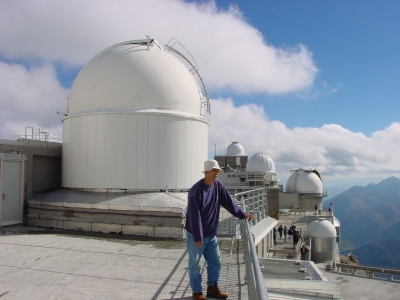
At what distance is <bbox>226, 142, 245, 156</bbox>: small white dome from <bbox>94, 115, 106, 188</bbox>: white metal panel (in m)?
38.2

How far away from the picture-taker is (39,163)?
11.1 metres

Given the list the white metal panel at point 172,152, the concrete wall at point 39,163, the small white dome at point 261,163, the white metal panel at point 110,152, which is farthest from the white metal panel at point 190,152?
the small white dome at point 261,163

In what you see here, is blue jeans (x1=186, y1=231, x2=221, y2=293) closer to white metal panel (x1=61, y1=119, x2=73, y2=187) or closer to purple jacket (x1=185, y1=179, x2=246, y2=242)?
purple jacket (x1=185, y1=179, x2=246, y2=242)

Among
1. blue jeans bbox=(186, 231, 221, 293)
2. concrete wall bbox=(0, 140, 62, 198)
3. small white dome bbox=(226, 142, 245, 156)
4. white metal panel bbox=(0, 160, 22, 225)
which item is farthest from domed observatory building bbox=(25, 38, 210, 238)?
small white dome bbox=(226, 142, 245, 156)

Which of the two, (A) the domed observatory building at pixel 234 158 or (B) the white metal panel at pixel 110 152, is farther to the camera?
(A) the domed observatory building at pixel 234 158

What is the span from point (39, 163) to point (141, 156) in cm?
377

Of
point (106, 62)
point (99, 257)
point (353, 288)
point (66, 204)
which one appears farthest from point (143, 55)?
point (353, 288)

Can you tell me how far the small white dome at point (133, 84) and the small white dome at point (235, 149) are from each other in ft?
121

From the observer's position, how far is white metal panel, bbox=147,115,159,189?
974 cm

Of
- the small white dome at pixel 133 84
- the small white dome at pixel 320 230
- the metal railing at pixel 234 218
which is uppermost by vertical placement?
the small white dome at pixel 133 84

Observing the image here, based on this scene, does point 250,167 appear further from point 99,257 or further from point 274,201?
point 99,257

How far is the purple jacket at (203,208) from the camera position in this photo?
3.97m

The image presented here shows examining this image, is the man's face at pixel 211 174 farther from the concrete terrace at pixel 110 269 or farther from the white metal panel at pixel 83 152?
the white metal panel at pixel 83 152

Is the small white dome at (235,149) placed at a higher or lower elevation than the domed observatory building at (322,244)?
higher
